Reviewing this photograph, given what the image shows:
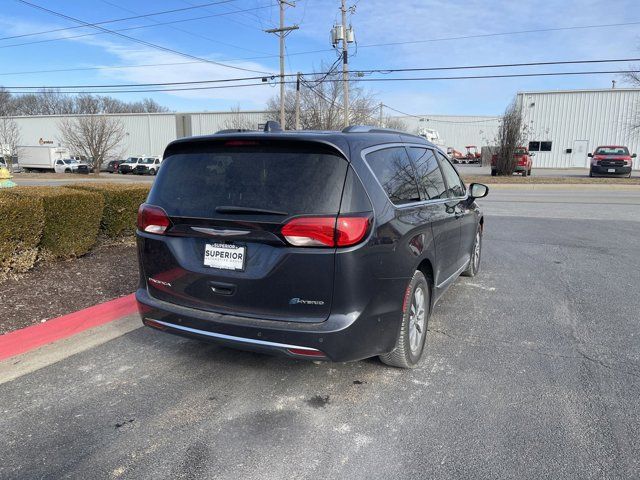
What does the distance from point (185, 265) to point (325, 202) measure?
1.07 meters

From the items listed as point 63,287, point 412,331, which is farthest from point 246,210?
point 63,287

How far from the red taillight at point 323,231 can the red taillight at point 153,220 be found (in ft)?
3.23

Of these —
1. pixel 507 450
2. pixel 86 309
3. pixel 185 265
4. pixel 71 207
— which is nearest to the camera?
pixel 507 450

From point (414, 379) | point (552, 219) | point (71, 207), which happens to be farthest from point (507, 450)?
point (552, 219)

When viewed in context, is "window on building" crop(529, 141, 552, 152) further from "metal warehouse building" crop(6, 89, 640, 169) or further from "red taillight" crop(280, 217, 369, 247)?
"red taillight" crop(280, 217, 369, 247)

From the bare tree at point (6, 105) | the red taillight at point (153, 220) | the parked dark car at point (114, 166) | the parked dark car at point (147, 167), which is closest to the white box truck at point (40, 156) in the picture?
the parked dark car at point (114, 166)

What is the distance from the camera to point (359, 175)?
3055 mm

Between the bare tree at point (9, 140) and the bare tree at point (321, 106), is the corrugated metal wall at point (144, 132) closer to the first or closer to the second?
the bare tree at point (9, 140)

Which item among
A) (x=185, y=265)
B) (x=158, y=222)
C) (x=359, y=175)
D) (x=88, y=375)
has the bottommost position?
(x=88, y=375)

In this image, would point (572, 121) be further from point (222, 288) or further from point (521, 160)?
point (222, 288)

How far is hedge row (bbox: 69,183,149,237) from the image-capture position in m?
7.44

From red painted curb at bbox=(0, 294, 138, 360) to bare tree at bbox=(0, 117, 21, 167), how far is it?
5716 cm

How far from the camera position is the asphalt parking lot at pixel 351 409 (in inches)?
103

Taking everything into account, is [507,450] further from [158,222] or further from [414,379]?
[158,222]
